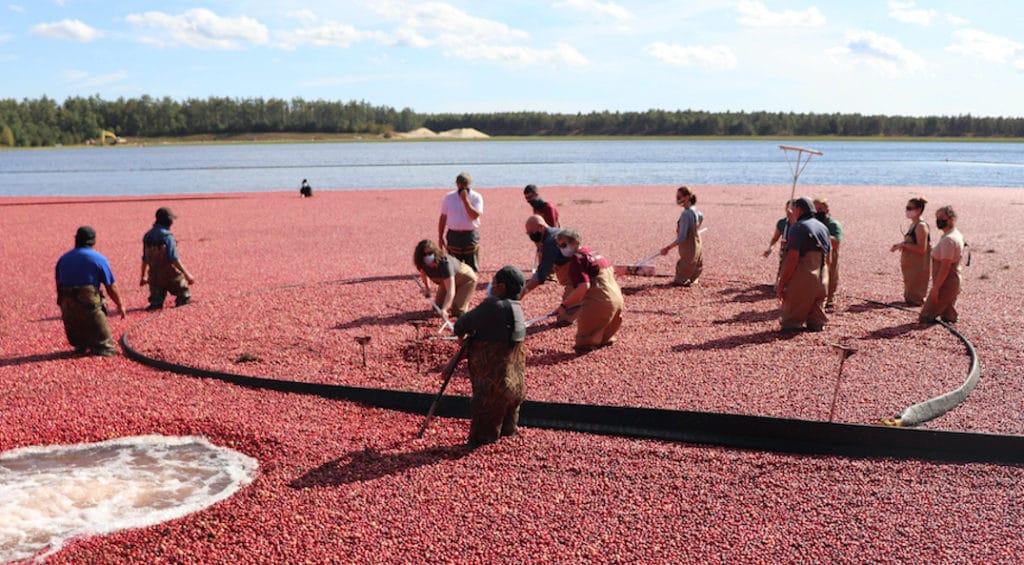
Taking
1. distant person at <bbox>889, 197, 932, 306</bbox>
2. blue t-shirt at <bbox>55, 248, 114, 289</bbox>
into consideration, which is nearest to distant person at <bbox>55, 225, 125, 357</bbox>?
blue t-shirt at <bbox>55, 248, 114, 289</bbox>

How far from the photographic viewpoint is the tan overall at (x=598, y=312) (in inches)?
359

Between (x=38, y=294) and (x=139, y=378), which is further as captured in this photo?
(x=38, y=294)

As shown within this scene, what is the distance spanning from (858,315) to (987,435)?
5.27 metres

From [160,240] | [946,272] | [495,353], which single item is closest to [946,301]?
[946,272]

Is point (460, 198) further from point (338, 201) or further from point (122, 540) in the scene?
point (338, 201)

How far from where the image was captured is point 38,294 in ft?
43.9

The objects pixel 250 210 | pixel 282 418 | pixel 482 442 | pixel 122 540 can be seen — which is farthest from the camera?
pixel 250 210

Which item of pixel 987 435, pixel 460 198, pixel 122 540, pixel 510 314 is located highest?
pixel 460 198

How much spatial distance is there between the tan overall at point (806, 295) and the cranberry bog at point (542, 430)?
0.91 feet

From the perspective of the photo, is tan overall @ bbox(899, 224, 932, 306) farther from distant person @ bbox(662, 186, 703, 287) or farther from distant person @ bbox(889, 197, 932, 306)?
distant person @ bbox(662, 186, 703, 287)

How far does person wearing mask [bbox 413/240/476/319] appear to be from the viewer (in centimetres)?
1005

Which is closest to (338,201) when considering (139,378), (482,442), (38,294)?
(38,294)

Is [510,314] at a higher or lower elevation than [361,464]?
higher

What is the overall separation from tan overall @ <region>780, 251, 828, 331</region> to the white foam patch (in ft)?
22.8
